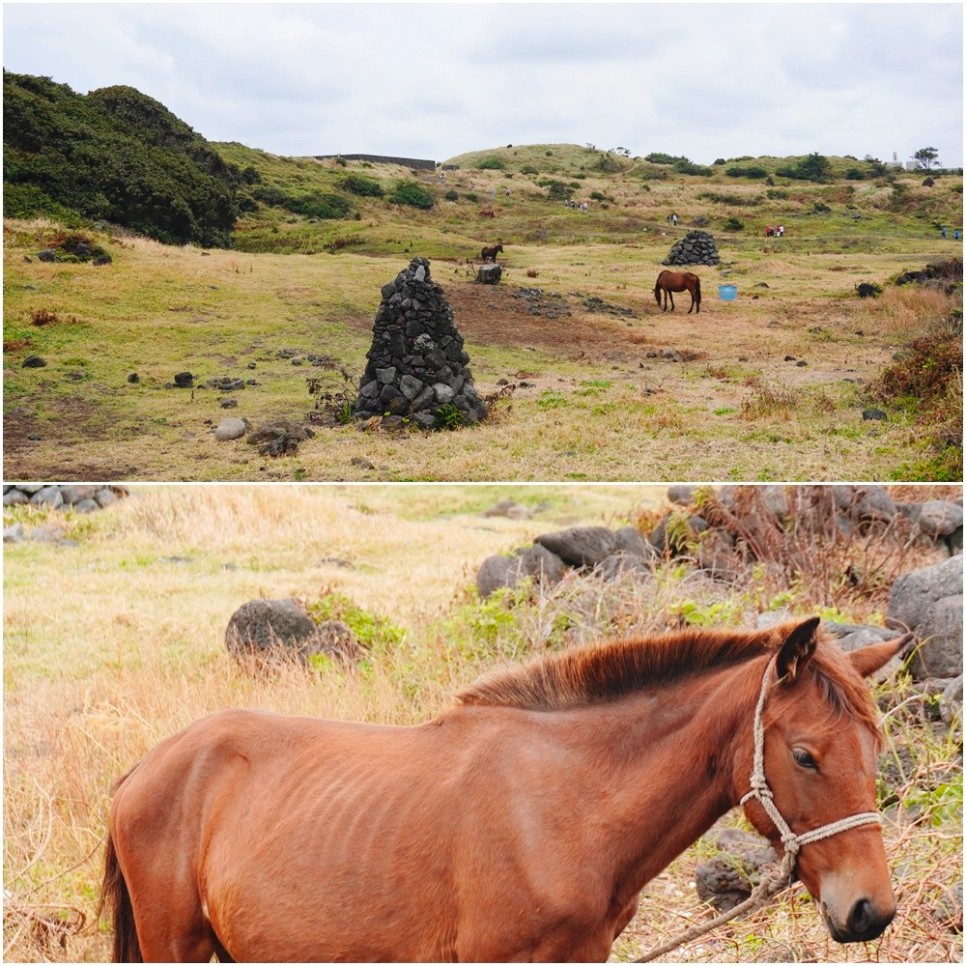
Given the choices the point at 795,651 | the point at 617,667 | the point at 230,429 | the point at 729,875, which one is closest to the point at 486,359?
the point at 230,429

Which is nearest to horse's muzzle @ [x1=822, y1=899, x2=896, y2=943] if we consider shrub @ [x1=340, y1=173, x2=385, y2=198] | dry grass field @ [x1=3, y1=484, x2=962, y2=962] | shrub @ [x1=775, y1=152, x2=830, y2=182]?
dry grass field @ [x1=3, y1=484, x2=962, y2=962]

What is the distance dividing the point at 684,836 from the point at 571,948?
51 centimetres

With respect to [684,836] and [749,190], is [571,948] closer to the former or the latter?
[684,836]

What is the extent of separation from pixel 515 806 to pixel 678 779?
1.78ft

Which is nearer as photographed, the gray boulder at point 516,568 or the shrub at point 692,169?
the gray boulder at point 516,568

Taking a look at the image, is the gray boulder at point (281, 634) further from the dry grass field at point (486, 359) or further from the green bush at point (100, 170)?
the green bush at point (100, 170)

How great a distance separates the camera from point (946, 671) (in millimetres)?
7609

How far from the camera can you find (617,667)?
3412mm

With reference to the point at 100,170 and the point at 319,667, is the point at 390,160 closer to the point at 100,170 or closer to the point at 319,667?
the point at 100,170

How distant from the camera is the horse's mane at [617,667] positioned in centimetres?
328

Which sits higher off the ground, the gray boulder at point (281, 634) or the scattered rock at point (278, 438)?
the scattered rock at point (278, 438)

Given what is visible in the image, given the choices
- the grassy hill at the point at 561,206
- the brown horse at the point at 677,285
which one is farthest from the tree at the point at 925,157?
the brown horse at the point at 677,285

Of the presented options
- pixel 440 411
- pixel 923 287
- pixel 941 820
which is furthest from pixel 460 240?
pixel 941 820

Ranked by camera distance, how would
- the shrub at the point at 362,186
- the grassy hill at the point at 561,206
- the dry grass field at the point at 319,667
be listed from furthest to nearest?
the shrub at the point at 362,186
the grassy hill at the point at 561,206
the dry grass field at the point at 319,667
